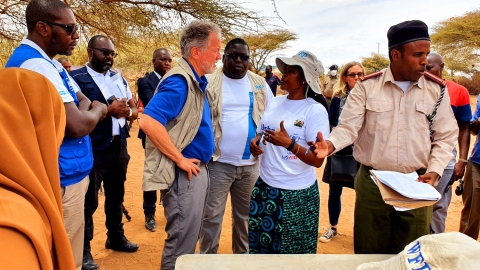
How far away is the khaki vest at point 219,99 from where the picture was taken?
2.95 meters

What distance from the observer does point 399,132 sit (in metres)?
2.21

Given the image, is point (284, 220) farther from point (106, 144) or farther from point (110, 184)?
point (110, 184)

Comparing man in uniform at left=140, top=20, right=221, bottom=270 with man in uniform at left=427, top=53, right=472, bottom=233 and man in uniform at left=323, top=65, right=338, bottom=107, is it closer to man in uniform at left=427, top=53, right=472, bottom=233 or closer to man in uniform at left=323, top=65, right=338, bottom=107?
man in uniform at left=427, top=53, right=472, bottom=233

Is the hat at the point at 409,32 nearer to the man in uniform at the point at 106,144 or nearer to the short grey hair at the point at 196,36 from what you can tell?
the short grey hair at the point at 196,36

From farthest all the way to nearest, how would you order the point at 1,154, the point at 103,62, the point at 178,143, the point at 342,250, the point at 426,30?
the point at 342,250, the point at 103,62, the point at 178,143, the point at 426,30, the point at 1,154

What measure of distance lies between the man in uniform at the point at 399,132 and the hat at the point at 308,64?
278 millimetres

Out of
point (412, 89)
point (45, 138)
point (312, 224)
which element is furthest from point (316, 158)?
point (45, 138)

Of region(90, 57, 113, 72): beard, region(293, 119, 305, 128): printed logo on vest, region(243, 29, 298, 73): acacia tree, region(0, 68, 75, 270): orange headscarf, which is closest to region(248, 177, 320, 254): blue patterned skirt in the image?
region(293, 119, 305, 128): printed logo on vest

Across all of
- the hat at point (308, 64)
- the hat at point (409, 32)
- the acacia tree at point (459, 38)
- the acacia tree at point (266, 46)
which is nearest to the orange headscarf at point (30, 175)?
the hat at point (308, 64)

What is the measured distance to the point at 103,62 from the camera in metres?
3.23

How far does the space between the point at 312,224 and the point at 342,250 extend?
1604 millimetres

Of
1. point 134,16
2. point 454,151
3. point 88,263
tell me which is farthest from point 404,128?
point 134,16

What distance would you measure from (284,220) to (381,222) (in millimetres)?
616

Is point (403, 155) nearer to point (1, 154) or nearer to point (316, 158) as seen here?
point (316, 158)
